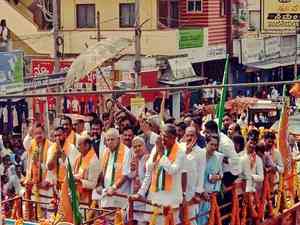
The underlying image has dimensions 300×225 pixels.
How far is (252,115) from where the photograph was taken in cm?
2273

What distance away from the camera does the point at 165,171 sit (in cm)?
865

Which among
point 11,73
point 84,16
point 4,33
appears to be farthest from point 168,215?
point 84,16

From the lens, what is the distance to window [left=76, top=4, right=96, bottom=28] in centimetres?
3064

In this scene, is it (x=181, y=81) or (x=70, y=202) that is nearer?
(x=70, y=202)

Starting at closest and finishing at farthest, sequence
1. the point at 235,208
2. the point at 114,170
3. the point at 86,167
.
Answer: the point at 114,170, the point at 86,167, the point at 235,208

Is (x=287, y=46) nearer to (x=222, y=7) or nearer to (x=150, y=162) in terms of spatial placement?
(x=222, y=7)

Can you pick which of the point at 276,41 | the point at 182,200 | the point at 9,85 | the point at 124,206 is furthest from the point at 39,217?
the point at 276,41

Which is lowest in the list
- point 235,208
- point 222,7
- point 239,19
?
point 235,208

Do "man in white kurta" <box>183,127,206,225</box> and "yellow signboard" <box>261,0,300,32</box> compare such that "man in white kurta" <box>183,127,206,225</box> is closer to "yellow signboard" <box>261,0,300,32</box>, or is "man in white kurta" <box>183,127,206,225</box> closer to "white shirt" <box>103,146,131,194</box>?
"white shirt" <box>103,146,131,194</box>

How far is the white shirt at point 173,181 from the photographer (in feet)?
28.1

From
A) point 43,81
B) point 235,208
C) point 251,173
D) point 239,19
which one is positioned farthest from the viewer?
point 239,19

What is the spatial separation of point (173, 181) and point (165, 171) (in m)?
0.16

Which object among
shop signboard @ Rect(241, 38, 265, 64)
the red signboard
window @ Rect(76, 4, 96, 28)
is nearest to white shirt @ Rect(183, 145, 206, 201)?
the red signboard

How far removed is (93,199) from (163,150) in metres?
1.27
